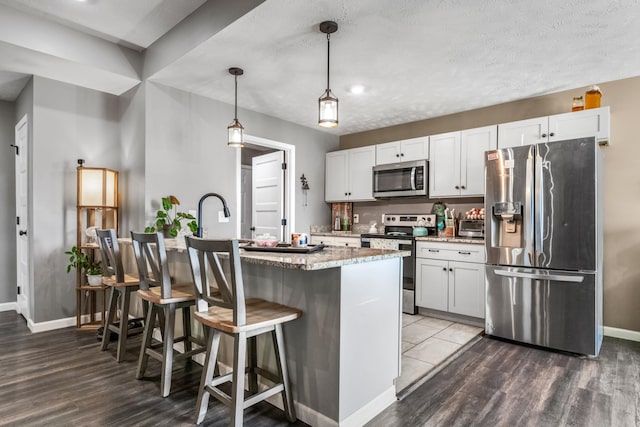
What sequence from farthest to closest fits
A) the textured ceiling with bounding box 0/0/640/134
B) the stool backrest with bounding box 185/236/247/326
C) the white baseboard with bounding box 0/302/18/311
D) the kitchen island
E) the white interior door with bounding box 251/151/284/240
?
1. the white interior door with bounding box 251/151/284/240
2. the white baseboard with bounding box 0/302/18/311
3. the textured ceiling with bounding box 0/0/640/134
4. the kitchen island
5. the stool backrest with bounding box 185/236/247/326

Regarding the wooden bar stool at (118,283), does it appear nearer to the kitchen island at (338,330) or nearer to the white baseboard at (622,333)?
the kitchen island at (338,330)

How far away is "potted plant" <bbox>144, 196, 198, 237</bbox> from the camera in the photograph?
3314 mm

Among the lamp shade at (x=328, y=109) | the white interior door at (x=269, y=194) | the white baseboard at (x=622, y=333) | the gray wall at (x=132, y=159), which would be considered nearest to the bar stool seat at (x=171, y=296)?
the gray wall at (x=132, y=159)

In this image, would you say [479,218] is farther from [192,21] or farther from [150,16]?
[150,16]

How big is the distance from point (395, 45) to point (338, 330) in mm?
2165

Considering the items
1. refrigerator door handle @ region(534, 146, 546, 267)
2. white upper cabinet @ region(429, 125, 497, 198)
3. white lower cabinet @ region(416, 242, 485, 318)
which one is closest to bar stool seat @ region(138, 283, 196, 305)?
white lower cabinet @ region(416, 242, 485, 318)

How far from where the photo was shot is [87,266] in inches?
135

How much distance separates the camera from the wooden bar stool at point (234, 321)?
1.62 metres

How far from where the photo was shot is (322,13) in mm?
2291

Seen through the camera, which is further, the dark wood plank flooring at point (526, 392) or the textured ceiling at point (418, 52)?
the textured ceiling at point (418, 52)

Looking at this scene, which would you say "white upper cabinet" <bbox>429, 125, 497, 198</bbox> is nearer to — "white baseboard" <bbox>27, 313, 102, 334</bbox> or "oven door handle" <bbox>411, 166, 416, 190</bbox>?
"oven door handle" <bbox>411, 166, 416, 190</bbox>

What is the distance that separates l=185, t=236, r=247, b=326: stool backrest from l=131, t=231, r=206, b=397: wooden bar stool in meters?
0.39

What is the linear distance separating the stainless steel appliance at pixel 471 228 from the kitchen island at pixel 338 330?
2243 mm

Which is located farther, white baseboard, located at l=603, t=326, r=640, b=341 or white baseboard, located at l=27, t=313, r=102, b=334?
white baseboard, located at l=27, t=313, r=102, b=334
